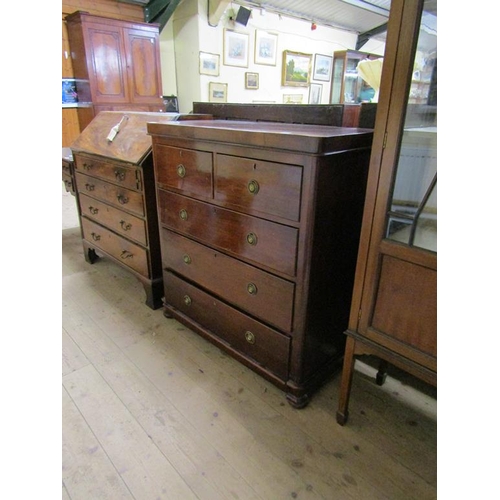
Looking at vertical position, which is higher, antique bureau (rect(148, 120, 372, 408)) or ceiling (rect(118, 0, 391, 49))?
ceiling (rect(118, 0, 391, 49))

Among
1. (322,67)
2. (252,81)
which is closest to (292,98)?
(322,67)

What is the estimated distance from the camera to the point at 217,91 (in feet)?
A: 17.8

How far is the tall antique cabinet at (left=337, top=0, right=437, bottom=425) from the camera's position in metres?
0.88

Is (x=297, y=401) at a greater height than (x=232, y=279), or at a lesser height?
lesser

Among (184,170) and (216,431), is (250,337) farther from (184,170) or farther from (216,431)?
(184,170)

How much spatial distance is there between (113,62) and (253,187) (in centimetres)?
431

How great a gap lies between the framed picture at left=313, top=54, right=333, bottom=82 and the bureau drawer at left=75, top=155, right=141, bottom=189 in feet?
18.9

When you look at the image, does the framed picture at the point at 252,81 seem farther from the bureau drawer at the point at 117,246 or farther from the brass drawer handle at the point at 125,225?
the brass drawer handle at the point at 125,225

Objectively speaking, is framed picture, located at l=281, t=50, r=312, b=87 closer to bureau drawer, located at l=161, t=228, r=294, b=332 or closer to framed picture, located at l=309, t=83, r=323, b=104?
framed picture, located at l=309, t=83, r=323, b=104

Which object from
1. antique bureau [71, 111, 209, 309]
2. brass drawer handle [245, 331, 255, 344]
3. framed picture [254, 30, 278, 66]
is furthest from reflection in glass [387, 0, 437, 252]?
framed picture [254, 30, 278, 66]

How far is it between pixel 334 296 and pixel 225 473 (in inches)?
29.0
